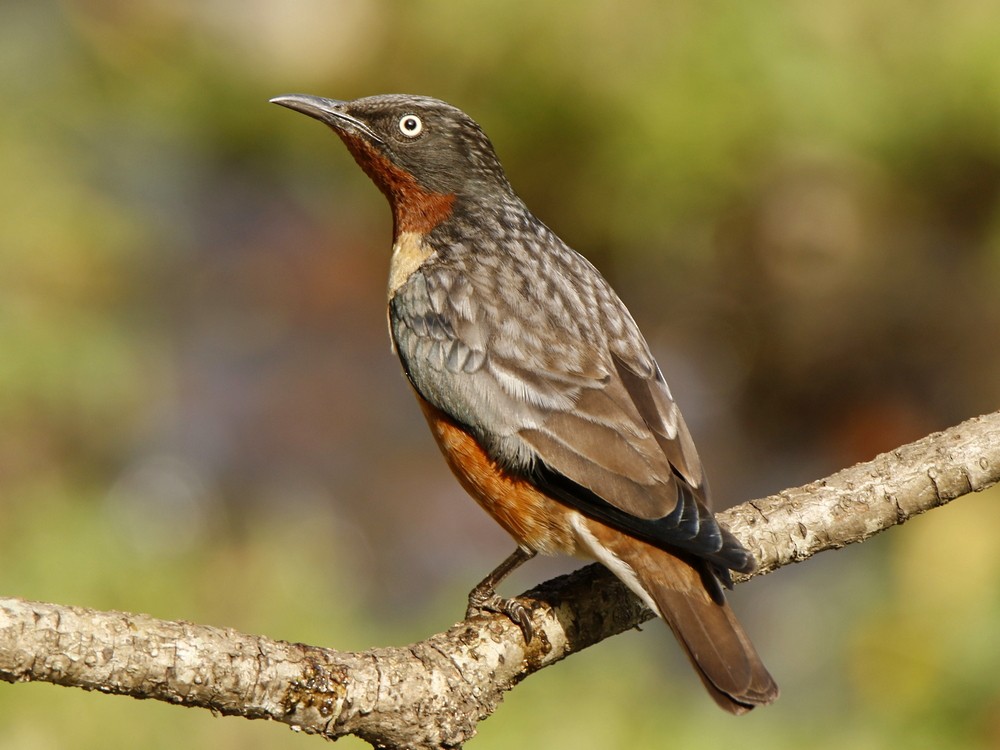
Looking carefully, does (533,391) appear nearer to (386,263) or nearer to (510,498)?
(510,498)

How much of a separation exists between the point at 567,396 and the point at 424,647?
1113mm

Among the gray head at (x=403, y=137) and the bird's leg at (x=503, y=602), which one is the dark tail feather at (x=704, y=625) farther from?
the gray head at (x=403, y=137)

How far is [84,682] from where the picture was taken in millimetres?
3602

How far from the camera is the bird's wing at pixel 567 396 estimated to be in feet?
14.8

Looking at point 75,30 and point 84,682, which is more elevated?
point 75,30

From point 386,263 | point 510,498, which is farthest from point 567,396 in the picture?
point 386,263

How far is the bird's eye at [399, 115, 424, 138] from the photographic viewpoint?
5.91m

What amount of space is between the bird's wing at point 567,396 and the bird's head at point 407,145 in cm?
48

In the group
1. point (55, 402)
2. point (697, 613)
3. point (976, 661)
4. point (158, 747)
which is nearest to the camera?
point (697, 613)

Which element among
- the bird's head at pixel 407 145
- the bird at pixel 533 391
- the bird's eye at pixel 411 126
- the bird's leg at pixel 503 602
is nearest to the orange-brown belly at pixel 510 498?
the bird at pixel 533 391

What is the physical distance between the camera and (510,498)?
4836 millimetres

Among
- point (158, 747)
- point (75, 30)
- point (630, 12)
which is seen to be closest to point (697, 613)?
point (158, 747)

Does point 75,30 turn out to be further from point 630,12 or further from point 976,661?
point 976,661

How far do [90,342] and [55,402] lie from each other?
0.65 metres
